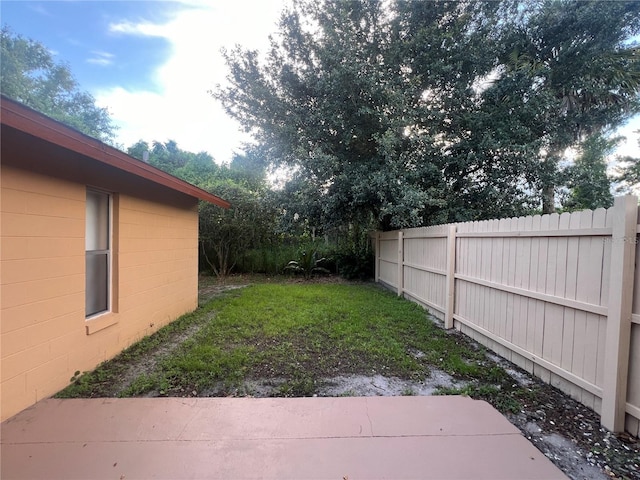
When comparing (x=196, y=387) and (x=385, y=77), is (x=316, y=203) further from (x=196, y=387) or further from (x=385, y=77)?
(x=196, y=387)

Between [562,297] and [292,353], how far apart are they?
2.83 metres

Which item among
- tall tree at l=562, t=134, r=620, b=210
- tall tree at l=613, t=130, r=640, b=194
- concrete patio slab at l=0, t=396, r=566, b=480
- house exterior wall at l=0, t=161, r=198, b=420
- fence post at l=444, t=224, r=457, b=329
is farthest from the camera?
tall tree at l=613, t=130, r=640, b=194

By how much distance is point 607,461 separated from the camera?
197 cm

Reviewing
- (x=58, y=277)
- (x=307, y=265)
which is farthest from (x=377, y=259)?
(x=58, y=277)

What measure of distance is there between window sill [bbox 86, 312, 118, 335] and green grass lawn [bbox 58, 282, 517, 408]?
410mm

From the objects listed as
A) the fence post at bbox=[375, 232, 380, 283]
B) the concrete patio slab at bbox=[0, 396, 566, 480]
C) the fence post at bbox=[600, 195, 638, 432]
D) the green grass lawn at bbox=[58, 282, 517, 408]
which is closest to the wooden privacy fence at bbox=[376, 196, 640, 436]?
the fence post at bbox=[600, 195, 638, 432]

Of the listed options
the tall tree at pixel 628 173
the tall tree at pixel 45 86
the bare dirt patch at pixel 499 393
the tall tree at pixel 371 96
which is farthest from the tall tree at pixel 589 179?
the tall tree at pixel 45 86

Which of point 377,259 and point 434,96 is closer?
point 434,96

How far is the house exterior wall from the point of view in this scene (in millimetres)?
2395

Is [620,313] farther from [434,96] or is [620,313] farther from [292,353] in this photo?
[434,96]

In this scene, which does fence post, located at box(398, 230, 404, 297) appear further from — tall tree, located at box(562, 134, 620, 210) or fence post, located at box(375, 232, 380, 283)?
→ tall tree, located at box(562, 134, 620, 210)

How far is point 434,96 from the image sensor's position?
8.39 meters

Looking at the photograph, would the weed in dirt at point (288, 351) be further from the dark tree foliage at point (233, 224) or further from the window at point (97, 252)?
the dark tree foliage at point (233, 224)

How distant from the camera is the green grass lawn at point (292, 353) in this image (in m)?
2.97
